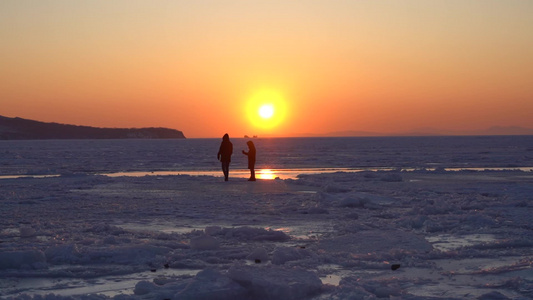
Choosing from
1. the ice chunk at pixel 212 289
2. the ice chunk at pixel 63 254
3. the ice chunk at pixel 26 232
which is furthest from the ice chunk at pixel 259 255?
the ice chunk at pixel 26 232

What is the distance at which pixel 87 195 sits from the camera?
710 inches

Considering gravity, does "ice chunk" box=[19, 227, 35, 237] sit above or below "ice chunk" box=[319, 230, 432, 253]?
above

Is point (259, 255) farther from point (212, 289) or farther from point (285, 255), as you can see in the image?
point (212, 289)

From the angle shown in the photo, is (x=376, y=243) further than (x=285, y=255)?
Yes

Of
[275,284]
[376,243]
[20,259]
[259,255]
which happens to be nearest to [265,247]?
[259,255]

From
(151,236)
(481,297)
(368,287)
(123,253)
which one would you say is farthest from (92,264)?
(481,297)

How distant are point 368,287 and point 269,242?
3201mm

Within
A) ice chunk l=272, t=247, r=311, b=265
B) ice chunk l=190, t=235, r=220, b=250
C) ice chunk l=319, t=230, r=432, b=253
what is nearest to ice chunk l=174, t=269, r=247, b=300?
ice chunk l=272, t=247, r=311, b=265

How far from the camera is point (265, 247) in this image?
30.3 ft

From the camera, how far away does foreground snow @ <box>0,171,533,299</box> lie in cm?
665

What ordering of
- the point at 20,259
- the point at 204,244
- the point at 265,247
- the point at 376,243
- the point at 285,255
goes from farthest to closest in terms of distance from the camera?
1. the point at 376,243
2. the point at 265,247
3. the point at 204,244
4. the point at 285,255
5. the point at 20,259

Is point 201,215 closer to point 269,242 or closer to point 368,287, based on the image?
point 269,242

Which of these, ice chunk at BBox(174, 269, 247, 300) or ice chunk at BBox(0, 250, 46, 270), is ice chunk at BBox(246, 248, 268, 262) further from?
ice chunk at BBox(0, 250, 46, 270)

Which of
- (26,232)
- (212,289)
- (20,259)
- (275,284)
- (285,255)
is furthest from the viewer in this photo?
(26,232)
